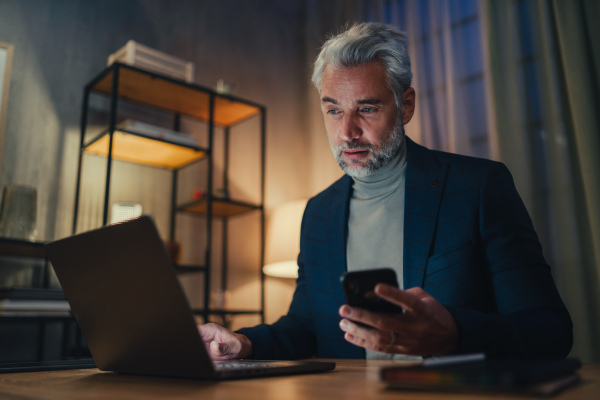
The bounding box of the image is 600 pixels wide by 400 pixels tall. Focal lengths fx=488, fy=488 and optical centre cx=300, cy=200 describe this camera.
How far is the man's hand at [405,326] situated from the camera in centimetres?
63

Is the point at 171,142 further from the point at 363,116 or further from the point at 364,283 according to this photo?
the point at 364,283

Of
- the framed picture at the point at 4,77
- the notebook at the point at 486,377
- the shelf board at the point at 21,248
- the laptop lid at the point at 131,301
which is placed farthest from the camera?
the framed picture at the point at 4,77

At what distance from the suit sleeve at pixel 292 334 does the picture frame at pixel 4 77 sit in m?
1.47

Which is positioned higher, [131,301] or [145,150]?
[145,150]

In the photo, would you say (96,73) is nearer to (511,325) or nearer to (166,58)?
(166,58)

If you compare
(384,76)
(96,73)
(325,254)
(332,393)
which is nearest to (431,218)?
(325,254)

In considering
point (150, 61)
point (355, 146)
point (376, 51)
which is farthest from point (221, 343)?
point (150, 61)

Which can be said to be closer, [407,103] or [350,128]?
[350,128]

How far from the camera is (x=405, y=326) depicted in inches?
25.8

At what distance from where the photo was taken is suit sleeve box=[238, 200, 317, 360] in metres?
1.12

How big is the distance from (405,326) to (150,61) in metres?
2.12

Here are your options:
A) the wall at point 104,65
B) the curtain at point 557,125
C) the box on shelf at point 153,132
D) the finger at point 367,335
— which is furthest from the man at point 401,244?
the wall at point 104,65

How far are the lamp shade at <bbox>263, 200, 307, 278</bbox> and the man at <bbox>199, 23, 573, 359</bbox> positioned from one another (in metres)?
1.05

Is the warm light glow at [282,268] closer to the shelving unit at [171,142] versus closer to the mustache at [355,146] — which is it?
the shelving unit at [171,142]
